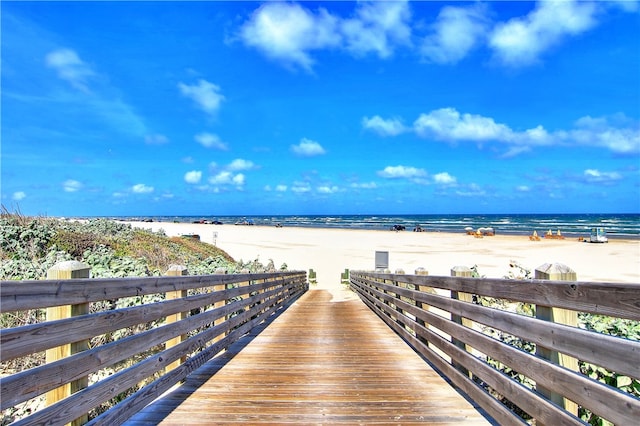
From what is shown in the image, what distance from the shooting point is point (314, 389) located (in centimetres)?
452

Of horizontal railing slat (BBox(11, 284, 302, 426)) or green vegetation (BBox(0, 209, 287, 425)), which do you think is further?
green vegetation (BBox(0, 209, 287, 425))

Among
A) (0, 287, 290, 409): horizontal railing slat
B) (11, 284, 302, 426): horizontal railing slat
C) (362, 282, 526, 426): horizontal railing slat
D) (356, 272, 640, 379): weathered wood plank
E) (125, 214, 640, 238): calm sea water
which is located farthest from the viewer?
(125, 214, 640, 238): calm sea water

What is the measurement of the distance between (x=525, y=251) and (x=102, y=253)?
31.7 metres

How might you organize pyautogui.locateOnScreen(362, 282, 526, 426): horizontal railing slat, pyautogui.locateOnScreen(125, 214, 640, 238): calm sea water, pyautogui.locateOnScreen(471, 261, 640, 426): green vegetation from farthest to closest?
pyautogui.locateOnScreen(125, 214, 640, 238): calm sea water < pyautogui.locateOnScreen(471, 261, 640, 426): green vegetation < pyautogui.locateOnScreen(362, 282, 526, 426): horizontal railing slat

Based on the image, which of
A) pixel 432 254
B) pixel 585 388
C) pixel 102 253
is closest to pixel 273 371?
pixel 585 388

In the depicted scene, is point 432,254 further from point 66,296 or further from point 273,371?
point 66,296

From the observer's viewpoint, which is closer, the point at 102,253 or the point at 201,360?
the point at 201,360

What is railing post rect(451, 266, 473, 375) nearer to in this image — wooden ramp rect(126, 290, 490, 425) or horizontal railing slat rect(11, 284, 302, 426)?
wooden ramp rect(126, 290, 490, 425)

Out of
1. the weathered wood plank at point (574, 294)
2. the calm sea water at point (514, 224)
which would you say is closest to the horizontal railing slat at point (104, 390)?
the weathered wood plank at point (574, 294)

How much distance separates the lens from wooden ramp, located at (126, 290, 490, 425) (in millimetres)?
3723

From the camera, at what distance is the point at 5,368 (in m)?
5.41

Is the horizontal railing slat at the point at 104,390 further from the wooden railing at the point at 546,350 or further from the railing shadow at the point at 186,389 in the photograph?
the wooden railing at the point at 546,350

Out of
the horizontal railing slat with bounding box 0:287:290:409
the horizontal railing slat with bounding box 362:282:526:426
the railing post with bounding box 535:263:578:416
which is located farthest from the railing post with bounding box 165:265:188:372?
the railing post with bounding box 535:263:578:416

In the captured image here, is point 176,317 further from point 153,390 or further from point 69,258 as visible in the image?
point 69,258
